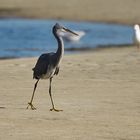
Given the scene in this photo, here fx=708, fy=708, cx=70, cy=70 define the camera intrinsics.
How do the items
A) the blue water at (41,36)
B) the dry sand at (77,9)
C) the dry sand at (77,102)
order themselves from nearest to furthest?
the dry sand at (77,102) < the blue water at (41,36) < the dry sand at (77,9)

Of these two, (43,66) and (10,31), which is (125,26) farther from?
(43,66)

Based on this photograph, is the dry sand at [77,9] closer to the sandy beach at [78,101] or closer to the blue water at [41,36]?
the blue water at [41,36]

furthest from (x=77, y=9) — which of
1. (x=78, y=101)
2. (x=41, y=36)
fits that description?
(x=78, y=101)

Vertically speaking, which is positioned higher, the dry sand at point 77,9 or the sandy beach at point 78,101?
the sandy beach at point 78,101

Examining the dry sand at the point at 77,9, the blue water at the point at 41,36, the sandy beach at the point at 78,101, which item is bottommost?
the dry sand at the point at 77,9

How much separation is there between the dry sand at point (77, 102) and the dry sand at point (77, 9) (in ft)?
64.2

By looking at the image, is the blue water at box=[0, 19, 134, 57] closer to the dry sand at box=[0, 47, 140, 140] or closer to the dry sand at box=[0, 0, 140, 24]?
the dry sand at box=[0, 0, 140, 24]

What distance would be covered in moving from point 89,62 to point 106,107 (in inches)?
283

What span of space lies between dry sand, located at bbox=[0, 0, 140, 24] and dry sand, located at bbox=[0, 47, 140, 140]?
1956 cm

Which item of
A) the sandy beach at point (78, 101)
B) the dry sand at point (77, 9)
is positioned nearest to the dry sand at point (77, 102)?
the sandy beach at point (78, 101)

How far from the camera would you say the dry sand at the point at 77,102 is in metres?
9.95

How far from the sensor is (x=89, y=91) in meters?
14.1

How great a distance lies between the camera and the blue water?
85.3ft

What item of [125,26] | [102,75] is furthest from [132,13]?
[102,75]
